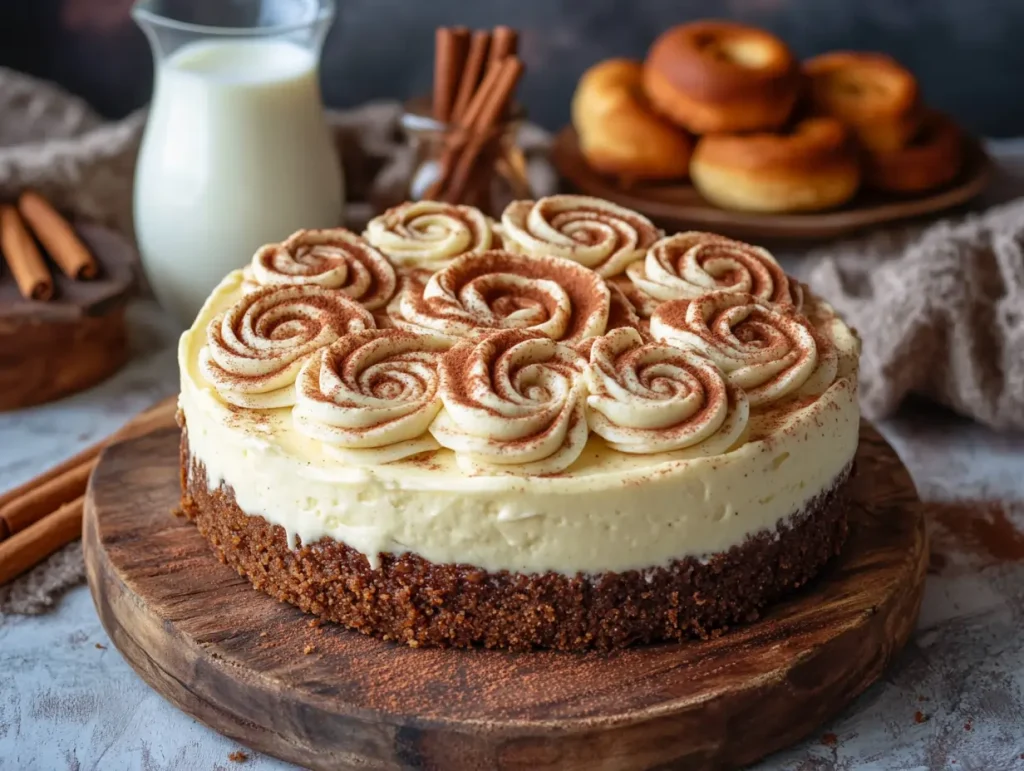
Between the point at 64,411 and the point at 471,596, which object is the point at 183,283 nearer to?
the point at 64,411

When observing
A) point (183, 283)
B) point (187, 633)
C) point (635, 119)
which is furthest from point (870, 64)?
point (187, 633)

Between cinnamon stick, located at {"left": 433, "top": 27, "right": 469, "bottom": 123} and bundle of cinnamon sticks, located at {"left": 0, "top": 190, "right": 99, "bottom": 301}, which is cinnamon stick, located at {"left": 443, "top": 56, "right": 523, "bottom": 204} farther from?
bundle of cinnamon sticks, located at {"left": 0, "top": 190, "right": 99, "bottom": 301}

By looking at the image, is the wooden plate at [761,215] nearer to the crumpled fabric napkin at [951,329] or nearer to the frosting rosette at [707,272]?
the crumpled fabric napkin at [951,329]

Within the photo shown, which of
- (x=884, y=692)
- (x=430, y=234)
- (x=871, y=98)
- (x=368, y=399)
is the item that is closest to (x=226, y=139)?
(x=430, y=234)

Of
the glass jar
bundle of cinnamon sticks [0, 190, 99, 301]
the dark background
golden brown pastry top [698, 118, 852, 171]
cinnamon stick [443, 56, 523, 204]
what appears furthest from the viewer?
the dark background

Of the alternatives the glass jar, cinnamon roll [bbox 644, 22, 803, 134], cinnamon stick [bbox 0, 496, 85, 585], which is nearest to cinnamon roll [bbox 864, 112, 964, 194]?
cinnamon roll [bbox 644, 22, 803, 134]

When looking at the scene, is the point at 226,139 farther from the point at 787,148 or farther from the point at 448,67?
the point at 787,148
